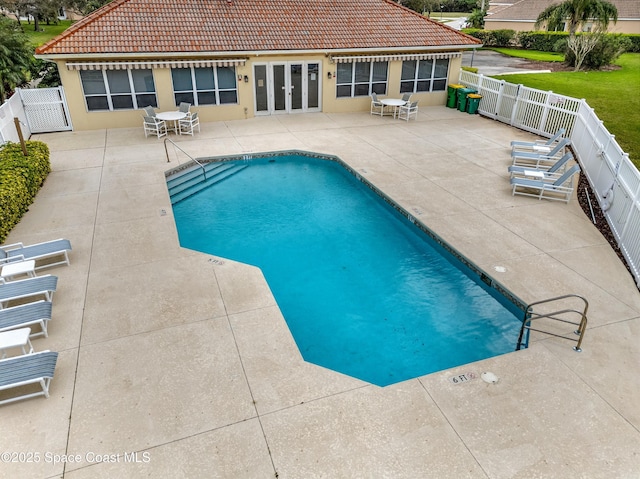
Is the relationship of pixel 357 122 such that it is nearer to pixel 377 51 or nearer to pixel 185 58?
pixel 377 51

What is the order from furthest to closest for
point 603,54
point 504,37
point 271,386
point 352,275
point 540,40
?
1. point 504,37
2. point 540,40
3. point 603,54
4. point 352,275
5. point 271,386

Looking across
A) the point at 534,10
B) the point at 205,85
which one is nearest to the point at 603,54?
the point at 534,10

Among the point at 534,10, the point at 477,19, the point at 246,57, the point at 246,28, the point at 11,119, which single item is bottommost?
the point at 11,119

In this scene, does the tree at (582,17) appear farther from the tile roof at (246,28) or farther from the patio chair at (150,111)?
the patio chair at (150,111)

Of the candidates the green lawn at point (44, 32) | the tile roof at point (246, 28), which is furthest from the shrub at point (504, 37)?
the green lawn at point (44, 32)

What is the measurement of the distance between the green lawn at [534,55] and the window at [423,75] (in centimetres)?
2249

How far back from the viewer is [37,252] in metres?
8.38

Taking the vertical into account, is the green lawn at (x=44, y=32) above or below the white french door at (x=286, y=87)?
above

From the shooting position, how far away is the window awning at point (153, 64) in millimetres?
15836

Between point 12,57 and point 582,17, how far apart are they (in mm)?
37878

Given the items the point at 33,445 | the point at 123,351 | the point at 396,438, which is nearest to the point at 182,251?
the point at 123,351

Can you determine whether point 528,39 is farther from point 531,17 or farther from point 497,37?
point 531,17

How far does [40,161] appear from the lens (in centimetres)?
1227

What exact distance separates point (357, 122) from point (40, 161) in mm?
11921
